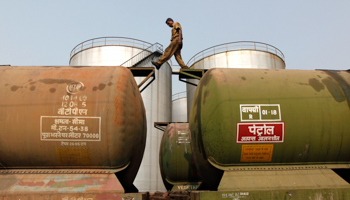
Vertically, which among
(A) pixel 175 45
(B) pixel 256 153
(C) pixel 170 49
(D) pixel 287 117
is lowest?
(B) pixel 256 153

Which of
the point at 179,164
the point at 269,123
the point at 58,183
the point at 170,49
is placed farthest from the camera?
the point at 179,164

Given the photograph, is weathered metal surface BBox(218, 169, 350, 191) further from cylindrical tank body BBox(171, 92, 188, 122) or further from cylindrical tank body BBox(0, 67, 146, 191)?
cylindrical tank body BBox(171, 92, 188, 122)

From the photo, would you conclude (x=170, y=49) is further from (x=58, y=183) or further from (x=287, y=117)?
(x=58, y=183)

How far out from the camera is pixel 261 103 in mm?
5051

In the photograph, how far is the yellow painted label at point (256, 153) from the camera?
4934mm

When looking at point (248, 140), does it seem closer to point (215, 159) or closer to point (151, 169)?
point (215, 159)

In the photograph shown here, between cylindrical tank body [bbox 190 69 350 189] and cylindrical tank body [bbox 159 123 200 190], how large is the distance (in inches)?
151

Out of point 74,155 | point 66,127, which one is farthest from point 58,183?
point 66,127

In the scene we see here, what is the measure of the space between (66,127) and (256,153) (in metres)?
3.49

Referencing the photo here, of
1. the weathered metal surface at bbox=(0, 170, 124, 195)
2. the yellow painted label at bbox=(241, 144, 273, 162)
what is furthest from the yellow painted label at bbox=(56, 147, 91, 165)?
the yellow painted label at bbox=(241, 144, 273, 162)

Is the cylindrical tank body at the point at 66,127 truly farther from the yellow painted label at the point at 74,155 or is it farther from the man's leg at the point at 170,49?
the man's leg at the point at 170,49

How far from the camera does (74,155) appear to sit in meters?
4.97

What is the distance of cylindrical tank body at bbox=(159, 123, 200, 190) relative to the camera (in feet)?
29.9

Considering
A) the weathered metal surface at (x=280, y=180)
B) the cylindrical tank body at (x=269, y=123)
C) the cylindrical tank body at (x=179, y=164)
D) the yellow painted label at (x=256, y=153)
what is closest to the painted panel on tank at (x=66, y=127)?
the cylindrical tank body at (x=269, y=123)
